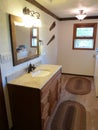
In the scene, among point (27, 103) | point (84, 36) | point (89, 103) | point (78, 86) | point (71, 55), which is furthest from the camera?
point (71, 55)

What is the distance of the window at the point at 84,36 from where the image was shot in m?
4.09

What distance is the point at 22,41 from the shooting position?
2170 millimetres

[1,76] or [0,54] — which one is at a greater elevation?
[0,54]

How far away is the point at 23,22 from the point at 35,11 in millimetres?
552

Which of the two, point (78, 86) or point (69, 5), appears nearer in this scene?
point (69, 5)

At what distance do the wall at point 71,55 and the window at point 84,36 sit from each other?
0.49ft

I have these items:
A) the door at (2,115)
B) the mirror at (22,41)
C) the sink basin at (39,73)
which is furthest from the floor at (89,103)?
the mirror at (22,41)

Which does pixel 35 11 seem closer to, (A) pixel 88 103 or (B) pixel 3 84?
(B) pixel 3 84

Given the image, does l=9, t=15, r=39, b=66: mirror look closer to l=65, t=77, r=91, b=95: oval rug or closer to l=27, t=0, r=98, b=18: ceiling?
l=27, t=0, r=98, b=18: ceiling

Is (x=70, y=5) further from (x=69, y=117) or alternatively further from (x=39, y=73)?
(x=69, y=117)

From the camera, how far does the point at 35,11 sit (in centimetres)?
246

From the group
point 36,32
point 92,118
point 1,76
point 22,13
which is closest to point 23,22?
point 22,13

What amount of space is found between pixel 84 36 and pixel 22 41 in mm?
2847

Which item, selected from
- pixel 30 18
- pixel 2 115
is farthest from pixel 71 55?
pixel 2 115
